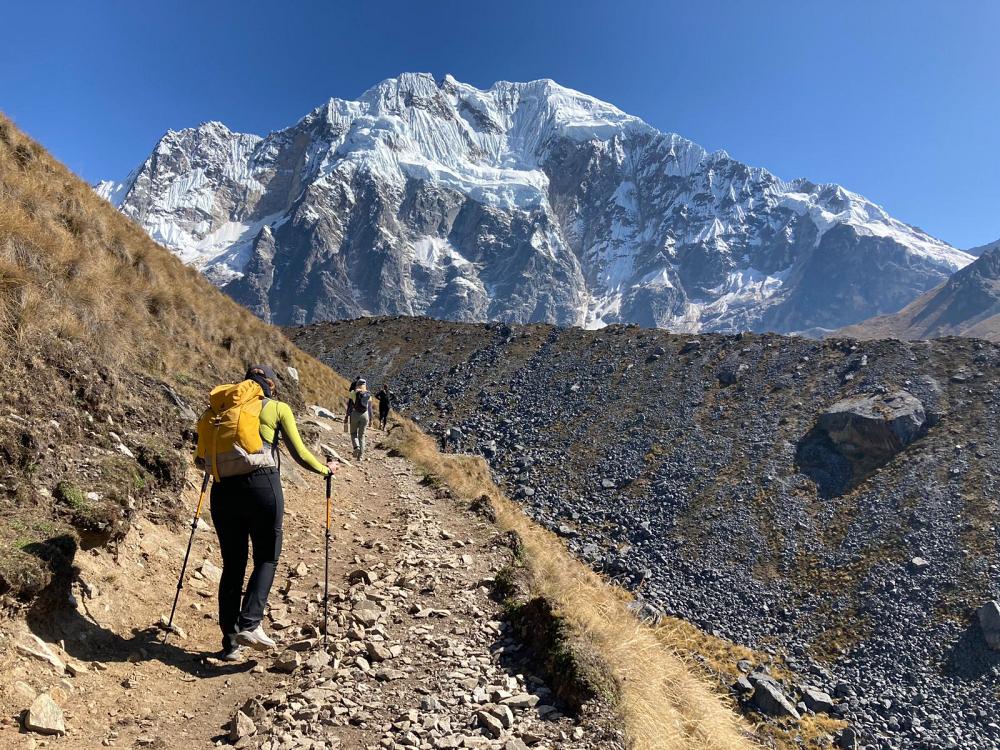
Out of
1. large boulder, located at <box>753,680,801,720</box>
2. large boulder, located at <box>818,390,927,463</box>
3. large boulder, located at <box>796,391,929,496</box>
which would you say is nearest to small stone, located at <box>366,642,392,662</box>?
large boulder, located at <box>753,680,801,720</box>

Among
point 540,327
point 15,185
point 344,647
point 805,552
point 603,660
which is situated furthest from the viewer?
point 540,327

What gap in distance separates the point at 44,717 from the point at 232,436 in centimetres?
203

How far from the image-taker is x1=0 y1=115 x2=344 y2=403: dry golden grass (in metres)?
6.35

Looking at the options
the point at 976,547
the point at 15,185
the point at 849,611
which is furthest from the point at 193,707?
the point at 976,547

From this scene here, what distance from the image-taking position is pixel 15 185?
8.80 meters

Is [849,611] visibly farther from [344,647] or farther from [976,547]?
[344,647]

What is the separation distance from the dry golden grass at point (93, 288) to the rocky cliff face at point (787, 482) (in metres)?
15.2

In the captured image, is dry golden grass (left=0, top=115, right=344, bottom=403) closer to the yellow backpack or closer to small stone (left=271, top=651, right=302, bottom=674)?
the yellow backpack

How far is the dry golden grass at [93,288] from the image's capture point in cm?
635

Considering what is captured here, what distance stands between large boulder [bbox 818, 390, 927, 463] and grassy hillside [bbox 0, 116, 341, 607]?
2844 cm

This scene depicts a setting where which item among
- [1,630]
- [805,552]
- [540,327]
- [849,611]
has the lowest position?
[849,611]

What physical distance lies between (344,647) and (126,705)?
1565 mm

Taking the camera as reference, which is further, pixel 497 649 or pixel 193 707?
pixel 497 649

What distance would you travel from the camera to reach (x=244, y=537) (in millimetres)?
4625
